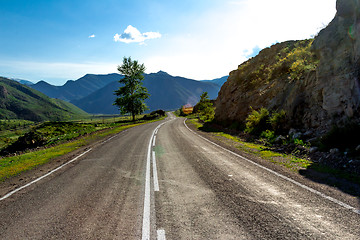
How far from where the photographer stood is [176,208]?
4.75 m

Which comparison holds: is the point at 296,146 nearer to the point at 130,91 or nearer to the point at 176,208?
the point at 176,208

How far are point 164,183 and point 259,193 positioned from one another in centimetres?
290

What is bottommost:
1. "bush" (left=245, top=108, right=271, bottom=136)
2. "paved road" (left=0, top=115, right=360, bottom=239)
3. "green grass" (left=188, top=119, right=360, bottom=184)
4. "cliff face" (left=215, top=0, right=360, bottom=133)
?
"green grass" (left=188, top=119, right=360, bottom=184)

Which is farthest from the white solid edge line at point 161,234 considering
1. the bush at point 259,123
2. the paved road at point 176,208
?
the bush at point 259,123

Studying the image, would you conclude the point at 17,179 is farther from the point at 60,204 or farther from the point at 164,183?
the point at 164,183

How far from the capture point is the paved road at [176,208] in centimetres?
379

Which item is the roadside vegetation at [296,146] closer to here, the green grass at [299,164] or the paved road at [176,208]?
the green grass at [299,164]

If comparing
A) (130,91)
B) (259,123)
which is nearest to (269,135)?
(259,123)

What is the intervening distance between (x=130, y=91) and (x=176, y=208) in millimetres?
47268

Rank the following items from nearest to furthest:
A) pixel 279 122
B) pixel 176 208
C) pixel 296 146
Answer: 1. pixel 176 208
2. pixel 296 146
3. pixel 279 122

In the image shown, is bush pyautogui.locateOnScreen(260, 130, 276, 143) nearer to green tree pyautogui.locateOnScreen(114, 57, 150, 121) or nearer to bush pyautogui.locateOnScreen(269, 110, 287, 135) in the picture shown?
bush pyautogui.locateOnScreen(269, 110, 287, 135)

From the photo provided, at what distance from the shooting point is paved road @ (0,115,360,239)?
3791 millimetres

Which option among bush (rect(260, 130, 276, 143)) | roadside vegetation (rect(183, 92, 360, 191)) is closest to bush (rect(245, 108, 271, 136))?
roadside vegetation (rect(183, 92, 360, 191))

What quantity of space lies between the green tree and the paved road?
4212 centimetres
